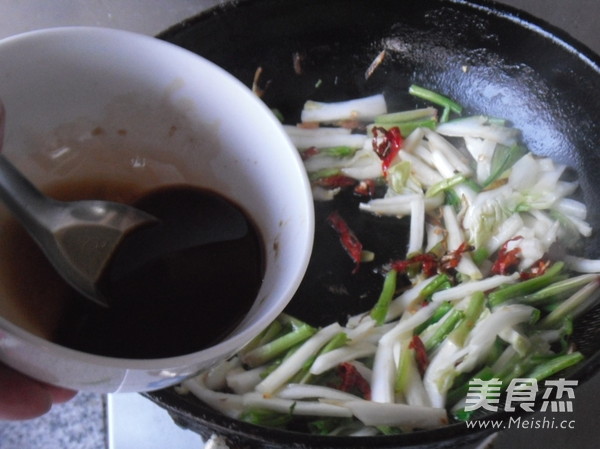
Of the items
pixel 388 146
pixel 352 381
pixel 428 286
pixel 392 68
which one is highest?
pixel 392 68

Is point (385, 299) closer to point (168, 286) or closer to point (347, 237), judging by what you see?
point (347, 237)

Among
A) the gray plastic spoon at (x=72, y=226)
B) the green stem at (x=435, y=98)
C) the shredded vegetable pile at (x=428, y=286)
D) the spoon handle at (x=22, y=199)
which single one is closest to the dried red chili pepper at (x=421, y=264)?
the shredded vegetable pile at (x=428, y=286)

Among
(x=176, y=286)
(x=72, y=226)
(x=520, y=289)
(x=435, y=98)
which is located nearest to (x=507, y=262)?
(x=520, y=289)

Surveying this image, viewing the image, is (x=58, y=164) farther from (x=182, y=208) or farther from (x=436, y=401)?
(x=436, y=401)

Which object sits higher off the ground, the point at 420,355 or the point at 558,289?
the point at 558,289

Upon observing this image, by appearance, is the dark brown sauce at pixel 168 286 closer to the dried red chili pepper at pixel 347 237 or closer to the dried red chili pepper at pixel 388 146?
the dried red chili pepper at pixel 347 237

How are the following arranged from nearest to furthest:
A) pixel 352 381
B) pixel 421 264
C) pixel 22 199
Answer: pixel 22 199
pixel 352 381
pixel 421 264

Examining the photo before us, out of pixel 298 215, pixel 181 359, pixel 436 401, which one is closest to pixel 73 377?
pixel 181 359

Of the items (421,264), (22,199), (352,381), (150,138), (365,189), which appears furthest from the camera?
(365,189)
